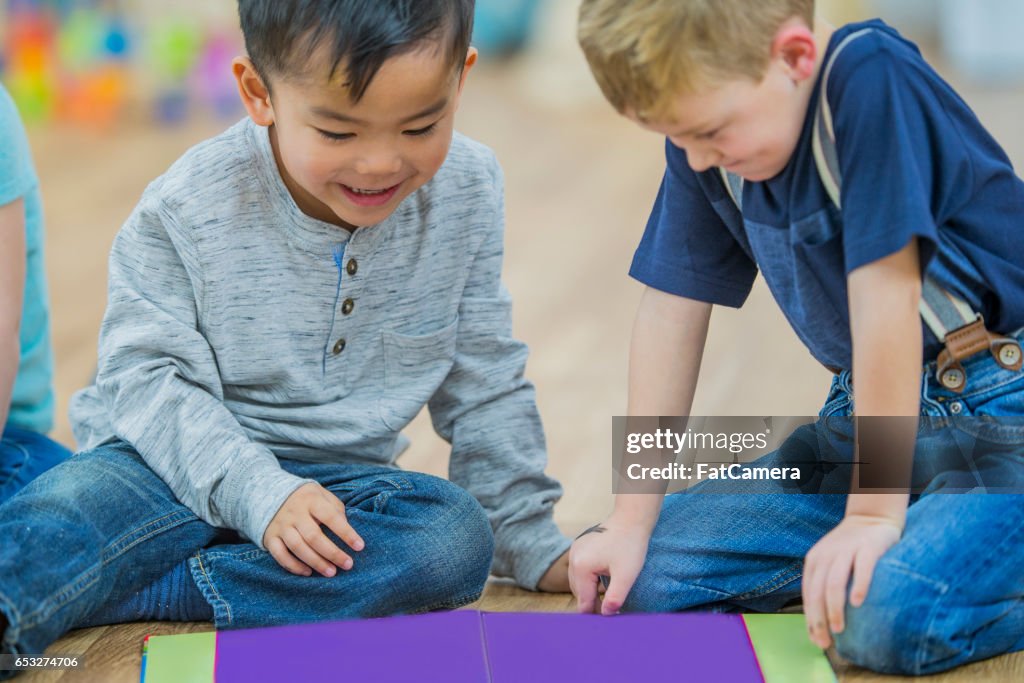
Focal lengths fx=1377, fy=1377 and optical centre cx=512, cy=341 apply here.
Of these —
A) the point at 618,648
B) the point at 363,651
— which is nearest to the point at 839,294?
the point at 618,648

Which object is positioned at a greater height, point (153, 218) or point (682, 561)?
point (153, 218)

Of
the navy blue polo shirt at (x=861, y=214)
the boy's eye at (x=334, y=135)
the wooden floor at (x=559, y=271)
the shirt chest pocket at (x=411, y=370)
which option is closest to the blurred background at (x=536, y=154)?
the wooden floor at (x=559, y=271)

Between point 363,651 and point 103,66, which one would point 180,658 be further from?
point 103,66

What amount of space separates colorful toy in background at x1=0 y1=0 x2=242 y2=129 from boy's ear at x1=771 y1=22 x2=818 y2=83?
245cm

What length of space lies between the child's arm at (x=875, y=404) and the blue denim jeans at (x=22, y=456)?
725 mm

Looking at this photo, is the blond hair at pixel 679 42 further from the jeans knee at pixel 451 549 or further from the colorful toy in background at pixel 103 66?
the colorful toy in background at pixel 103 66

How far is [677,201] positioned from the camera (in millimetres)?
1083

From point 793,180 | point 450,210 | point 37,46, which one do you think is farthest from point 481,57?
point 793,180

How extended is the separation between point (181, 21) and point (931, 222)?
9.25 feet

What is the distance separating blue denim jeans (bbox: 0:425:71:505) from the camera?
127cm

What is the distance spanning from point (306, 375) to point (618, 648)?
1.18 ft

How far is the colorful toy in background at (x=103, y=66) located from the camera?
3.20 m

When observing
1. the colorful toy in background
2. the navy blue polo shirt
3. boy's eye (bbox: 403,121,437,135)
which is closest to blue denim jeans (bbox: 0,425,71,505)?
boy's eye (bbox: 403,121,437,135)

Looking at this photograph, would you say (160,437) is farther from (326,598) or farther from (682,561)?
(682,561)
